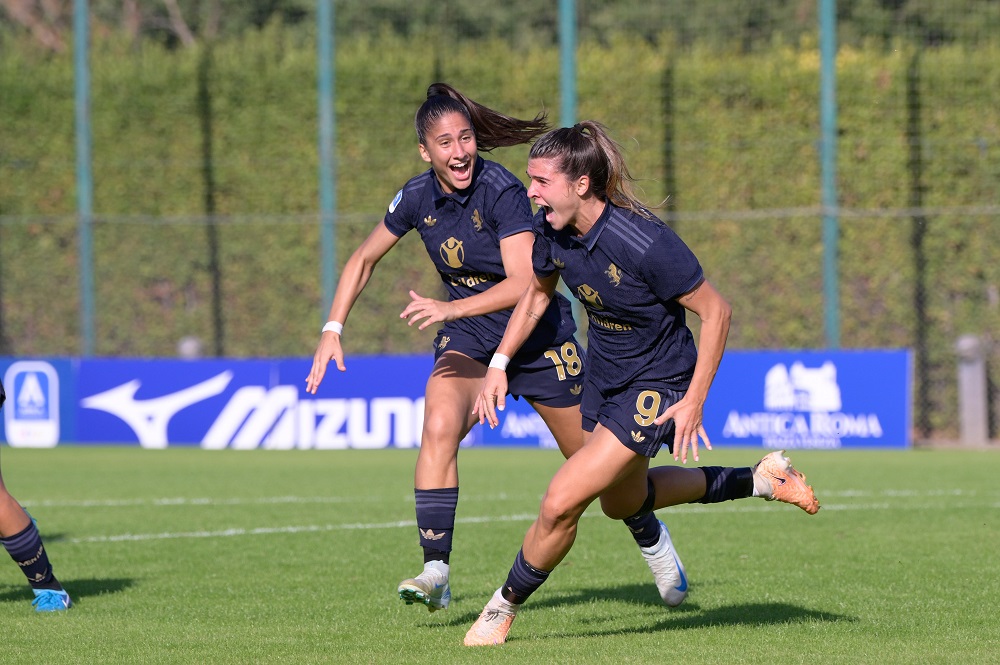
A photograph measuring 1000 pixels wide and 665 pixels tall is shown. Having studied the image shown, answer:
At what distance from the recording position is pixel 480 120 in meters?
6.18

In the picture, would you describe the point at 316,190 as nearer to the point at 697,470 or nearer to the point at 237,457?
the point at 237,457

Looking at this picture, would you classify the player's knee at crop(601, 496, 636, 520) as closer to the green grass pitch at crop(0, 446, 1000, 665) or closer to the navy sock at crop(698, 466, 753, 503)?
the navy sock at crop(698, 466, 753, 503)

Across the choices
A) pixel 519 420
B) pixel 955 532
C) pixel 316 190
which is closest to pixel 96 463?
pixel 519 420

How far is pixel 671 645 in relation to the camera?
541 centimetres

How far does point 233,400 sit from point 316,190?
17.5 feet

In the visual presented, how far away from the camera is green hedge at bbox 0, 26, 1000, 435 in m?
18.6

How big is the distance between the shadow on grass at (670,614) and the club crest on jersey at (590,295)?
1.38m

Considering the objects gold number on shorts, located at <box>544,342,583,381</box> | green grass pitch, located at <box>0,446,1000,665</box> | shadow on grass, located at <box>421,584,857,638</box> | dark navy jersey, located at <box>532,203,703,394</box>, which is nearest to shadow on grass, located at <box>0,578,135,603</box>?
green grass pitch, located at <box>0,446,1000,665</box>

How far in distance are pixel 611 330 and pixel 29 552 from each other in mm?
2904

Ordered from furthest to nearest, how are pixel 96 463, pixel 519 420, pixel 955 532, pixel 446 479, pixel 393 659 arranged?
pixel 519 420, pixel 96 463, pixel 955 532, pixel 446 479, pixel 393 659

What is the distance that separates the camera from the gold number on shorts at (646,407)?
17.2ft

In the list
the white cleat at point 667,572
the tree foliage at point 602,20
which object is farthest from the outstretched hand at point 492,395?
the tree foliage at point 602,20

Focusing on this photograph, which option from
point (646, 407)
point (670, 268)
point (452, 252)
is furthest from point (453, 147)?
point (646, 407)

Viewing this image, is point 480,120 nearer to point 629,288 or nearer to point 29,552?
point 629,288
